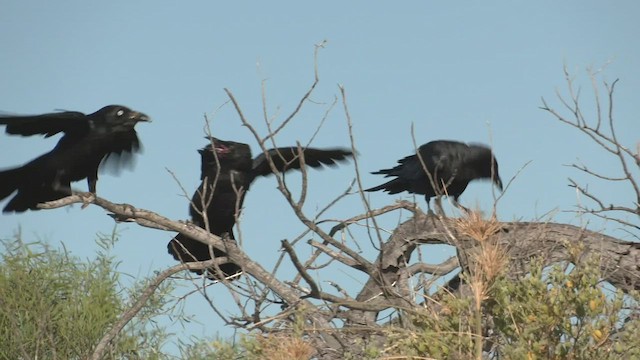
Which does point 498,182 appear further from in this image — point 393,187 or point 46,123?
point 46,123

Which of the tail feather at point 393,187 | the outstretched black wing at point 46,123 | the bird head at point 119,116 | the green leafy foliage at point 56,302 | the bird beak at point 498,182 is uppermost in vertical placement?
the bird head at point 119,116

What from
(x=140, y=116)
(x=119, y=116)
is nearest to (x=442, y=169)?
(x=140, y=116)

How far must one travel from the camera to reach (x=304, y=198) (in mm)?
6148

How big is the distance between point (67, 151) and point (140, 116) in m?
0.73

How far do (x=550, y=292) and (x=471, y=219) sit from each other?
0.51 metres

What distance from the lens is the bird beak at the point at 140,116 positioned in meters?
8.77

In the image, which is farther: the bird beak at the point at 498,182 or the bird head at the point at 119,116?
the bird beak at the point at 498,182

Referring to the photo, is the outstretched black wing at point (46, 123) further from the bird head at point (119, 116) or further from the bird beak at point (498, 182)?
the bird beak at point (498, 182)

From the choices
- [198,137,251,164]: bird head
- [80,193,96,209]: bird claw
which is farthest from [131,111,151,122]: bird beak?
[80,193,96,209]: bird claw

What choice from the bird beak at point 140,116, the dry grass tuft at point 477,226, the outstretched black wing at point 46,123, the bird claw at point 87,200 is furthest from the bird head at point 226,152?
the dry grass tuft at point 477,226

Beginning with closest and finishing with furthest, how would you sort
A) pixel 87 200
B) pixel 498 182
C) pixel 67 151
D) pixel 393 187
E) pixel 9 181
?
pixel 87 200 → pixel 9 181 → pixel 67 151 → pixel 393 187 → pixel 498 182

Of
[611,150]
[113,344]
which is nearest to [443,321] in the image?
[611,150]

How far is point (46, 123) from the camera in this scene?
8.36 metres

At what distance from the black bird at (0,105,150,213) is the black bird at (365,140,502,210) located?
2424mm
